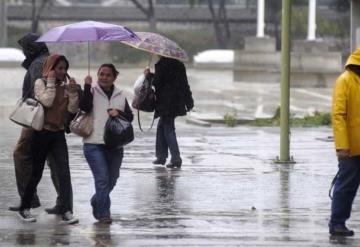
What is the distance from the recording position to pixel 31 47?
39.3ft

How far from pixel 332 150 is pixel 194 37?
44201mm

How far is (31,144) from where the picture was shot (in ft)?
37.0

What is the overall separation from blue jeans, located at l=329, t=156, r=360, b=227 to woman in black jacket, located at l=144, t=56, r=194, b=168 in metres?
5.33

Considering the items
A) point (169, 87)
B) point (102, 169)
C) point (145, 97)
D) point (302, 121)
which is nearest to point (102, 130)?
point (102, 169)

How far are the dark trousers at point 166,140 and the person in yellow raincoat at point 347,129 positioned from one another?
5.40 meters

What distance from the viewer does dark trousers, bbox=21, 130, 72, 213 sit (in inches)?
438

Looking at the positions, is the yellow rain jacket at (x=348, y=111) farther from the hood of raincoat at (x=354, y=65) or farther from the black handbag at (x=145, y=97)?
the black handbag at (x=145, y=97)

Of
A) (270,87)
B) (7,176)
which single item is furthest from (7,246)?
(270,87)

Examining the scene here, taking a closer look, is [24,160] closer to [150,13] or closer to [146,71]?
[146,71]

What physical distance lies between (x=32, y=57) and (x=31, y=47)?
0.11m

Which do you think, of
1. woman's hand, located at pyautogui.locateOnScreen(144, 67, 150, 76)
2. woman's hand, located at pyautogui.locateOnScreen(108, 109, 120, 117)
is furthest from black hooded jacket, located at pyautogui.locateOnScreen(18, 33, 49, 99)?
woman's hand, located at pyautogui.locateOnScreen(144, 67, 150, 76)

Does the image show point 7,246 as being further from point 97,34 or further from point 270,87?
point 270,87

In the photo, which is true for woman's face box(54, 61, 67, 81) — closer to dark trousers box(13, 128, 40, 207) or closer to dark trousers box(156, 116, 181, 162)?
dark trousers box(13, 128, 40, 207)

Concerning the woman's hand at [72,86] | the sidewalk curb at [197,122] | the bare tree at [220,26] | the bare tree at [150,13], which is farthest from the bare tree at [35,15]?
the woman's hand at [72,86]
